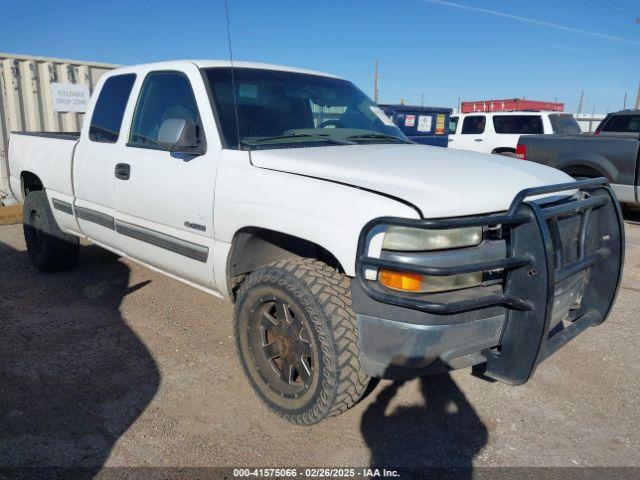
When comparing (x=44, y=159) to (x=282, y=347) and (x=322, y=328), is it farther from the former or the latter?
(x=322, y=328)

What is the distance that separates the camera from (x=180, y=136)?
3.16 meters

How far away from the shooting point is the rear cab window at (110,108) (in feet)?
13.6

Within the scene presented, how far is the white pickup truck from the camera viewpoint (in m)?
2.35

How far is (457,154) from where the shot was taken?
3.30m

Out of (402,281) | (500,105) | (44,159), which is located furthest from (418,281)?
(500,105)

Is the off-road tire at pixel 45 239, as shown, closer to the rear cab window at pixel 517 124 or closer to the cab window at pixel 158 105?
the cab window at pixel 158 105

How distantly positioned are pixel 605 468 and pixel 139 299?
12.6ft

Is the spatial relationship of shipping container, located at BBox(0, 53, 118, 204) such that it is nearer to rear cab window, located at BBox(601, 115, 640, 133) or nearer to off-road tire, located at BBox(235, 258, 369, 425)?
off-road tire, located at BBox(235, 258, 369, 425)

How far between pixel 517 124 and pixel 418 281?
12413mm

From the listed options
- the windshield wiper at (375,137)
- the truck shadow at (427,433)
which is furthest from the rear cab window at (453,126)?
the truck shadow at (427,433)

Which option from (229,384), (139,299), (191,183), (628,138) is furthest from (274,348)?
(628,138)

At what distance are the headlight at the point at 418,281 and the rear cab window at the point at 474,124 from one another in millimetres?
12762

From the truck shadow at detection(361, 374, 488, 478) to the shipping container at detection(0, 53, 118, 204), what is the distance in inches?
318

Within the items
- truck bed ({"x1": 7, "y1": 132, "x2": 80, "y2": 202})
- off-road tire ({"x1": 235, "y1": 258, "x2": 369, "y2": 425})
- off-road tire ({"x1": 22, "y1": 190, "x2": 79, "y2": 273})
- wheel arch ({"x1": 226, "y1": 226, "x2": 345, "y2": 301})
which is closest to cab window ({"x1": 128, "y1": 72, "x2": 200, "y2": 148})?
wheel arch ({"x1": 226, "y1": 226, "x2": 345, "y2": 301})
